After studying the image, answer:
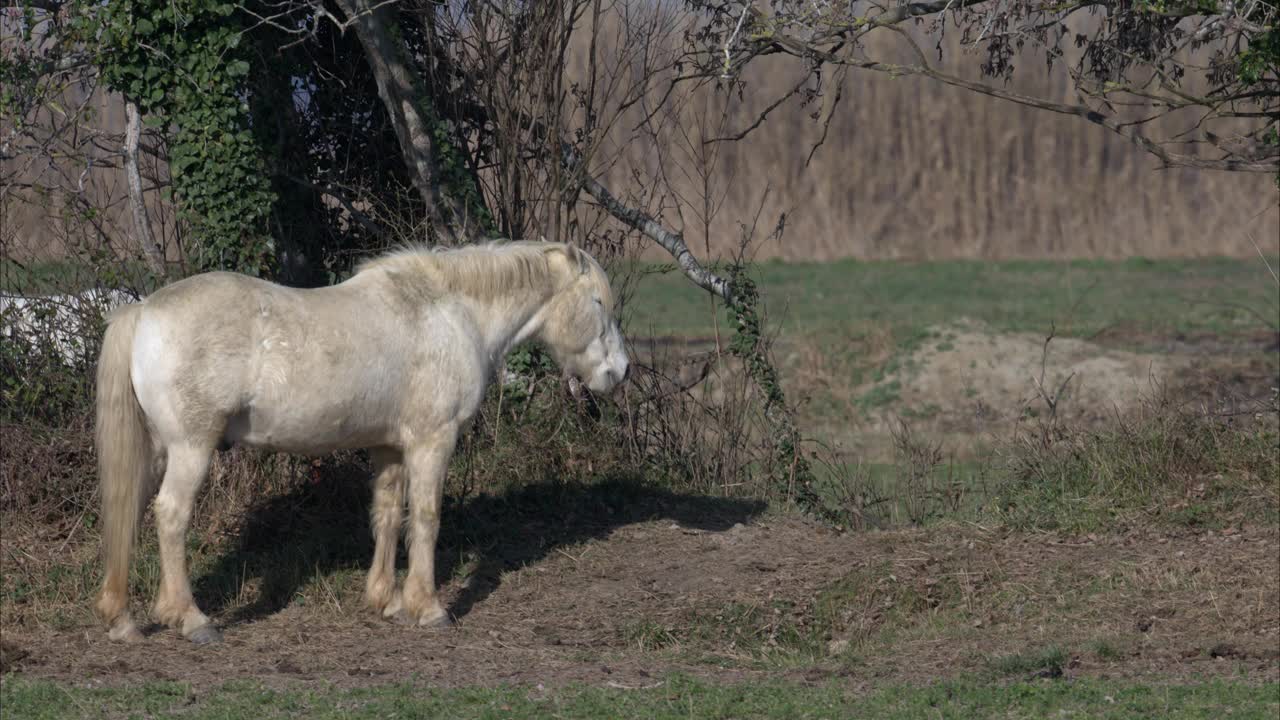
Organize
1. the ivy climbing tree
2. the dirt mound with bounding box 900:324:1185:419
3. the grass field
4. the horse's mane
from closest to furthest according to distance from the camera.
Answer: the grass field, the horse's mane, the ivy climbing tree, the dirt mound with bounding box 900:324:1185:419

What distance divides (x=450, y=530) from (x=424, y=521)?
1.43 metres

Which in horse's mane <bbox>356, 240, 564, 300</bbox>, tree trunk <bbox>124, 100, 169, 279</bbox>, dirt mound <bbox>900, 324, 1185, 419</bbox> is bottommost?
dirt mound <bbox>900, 324, 1185, 419</bbox>

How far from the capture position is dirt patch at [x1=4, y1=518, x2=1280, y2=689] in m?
6.75

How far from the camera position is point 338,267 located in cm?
1028

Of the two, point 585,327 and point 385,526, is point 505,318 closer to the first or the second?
point 585,327

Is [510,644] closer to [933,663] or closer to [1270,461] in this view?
[933,663]

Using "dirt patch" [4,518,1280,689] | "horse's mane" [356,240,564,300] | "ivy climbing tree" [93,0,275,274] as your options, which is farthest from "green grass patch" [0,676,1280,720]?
"ivy climbing tree" [93,0,275,274]

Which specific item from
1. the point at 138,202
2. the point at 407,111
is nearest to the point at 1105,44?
the point at 407,111

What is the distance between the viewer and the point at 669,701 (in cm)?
609

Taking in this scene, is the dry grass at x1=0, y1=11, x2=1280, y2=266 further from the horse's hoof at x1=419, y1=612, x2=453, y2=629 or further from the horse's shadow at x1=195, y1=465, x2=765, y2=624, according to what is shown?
the horse's hoof at x1=419, y1=612, x2=453, y2=629

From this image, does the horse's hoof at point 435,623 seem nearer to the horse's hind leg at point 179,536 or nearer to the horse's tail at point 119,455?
the horse's hind leg at point 179,536

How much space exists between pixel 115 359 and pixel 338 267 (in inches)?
146

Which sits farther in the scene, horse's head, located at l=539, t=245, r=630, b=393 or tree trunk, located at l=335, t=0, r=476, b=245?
tree trunk, located at l=335, t=0, r=476, b=245

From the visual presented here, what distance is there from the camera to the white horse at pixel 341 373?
6.63m
